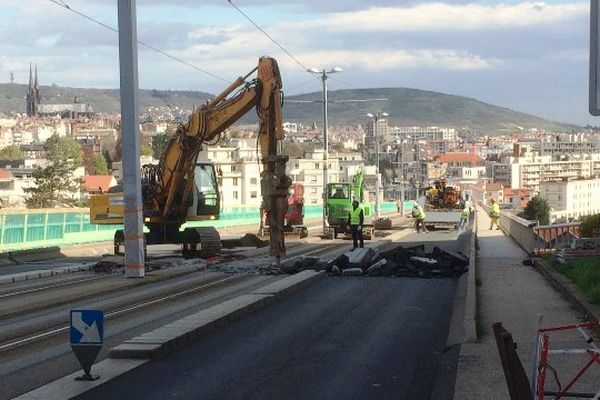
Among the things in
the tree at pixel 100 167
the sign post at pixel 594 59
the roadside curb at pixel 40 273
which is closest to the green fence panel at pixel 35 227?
the roadside curb at pixel 40 273

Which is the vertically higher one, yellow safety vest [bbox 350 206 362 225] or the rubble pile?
yellow safety vest [bbox 350 206 362 225]

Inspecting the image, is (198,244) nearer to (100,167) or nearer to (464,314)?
(464,314)

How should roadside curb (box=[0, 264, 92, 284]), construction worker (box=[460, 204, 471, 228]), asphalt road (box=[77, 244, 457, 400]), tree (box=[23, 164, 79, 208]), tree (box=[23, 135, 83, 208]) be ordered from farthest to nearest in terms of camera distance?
tree (box=[23, 135, 83, 208]) < tree (box=[23, 164, 79, 208]) < construction worker (box=[460, 204, 471, 228]) < roadside curb (box=[0, 264, 92, 284]) < asphalt road (box=[77, 244, 457, 400])

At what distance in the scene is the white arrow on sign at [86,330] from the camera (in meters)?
10.6

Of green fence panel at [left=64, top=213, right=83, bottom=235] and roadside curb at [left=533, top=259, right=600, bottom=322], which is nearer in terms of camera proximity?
roadside curb at [left=533, top=259, right=600, bottom=322]

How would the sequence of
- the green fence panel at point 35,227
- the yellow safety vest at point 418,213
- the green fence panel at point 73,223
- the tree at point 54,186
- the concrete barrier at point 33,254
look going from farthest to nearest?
the tree at point 54,186
the yellow safety vest at point 418,213
the green fence panel at point 73,223
the green fence panel at point 35,227
the concrete barrier at point 33,254

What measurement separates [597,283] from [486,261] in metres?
12.7

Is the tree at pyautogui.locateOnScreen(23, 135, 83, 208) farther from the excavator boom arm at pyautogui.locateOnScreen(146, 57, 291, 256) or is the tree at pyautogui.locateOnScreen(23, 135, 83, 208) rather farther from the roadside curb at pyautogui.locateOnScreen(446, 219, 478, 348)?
the roadside curb at pyautogui.locateOnScreen(446, 219, 478, 348)

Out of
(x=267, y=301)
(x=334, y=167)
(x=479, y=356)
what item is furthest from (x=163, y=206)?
(x=334, y=167)

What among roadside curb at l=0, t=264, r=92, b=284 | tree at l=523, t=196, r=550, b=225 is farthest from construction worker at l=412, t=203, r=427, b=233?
tree at l=523, t=196, r=550, b=225

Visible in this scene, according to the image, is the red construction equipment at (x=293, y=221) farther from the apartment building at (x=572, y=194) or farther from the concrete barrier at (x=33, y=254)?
the apartment building at (x=572, y=194)

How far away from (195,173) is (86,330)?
22.8 metres

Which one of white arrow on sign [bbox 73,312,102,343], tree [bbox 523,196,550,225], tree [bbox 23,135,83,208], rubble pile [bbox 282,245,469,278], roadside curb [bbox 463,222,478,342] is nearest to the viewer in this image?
white arrow on sign [bbox 73,312,102,343]

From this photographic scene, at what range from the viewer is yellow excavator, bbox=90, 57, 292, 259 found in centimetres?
2966
